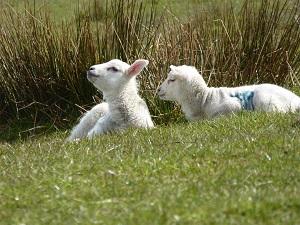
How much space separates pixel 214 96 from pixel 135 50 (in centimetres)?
228

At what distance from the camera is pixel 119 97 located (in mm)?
9289

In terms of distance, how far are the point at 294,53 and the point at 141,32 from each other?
2.51m

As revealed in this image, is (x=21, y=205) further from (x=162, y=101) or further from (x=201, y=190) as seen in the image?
(x=162, y=101)

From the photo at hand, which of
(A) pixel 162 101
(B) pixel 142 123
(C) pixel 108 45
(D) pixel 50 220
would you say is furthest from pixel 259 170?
(C) pixel 108 45

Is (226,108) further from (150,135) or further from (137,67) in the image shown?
(150,135)

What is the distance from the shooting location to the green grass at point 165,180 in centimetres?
409

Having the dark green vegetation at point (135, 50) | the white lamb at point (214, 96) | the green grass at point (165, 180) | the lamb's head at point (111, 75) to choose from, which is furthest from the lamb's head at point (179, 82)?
the green grass at point (165, 180)

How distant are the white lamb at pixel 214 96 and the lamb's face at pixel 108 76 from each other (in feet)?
3.27

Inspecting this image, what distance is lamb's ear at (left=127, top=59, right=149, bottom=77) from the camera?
9.23 meters

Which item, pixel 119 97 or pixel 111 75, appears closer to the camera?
pixel 119 97

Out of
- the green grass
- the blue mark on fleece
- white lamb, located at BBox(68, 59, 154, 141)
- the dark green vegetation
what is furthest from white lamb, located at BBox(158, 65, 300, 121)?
the green grass

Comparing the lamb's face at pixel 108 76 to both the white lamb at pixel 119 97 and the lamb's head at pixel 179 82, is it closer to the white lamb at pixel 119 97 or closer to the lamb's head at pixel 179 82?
the white lamb at pixel 119 97

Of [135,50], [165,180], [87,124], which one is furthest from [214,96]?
[165,180]

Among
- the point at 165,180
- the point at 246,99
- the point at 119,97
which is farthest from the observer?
the point at 246,99
